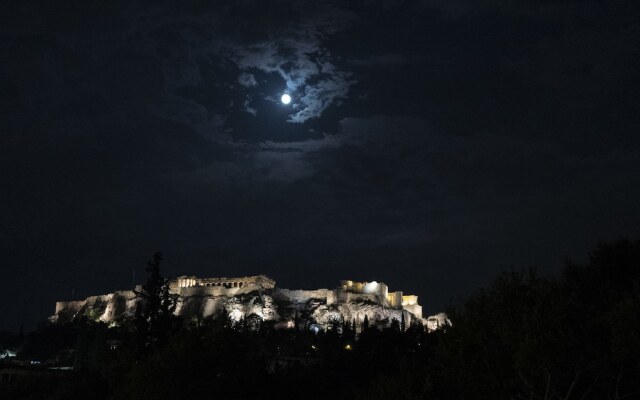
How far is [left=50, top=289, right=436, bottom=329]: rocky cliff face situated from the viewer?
104375mm

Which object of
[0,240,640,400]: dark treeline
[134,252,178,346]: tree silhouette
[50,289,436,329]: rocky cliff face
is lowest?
[0,240,640,400]: dark treeline

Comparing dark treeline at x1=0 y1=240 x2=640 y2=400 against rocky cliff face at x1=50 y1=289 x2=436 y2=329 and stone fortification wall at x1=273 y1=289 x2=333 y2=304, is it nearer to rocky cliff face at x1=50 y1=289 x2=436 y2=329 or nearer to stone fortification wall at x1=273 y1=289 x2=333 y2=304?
rocky cliff face at x1=50 y1=289 x2=436 y2=329

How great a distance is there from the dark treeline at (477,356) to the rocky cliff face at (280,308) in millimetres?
55047

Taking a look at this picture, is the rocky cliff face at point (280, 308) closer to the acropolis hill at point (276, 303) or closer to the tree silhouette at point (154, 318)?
the acropolis hill at point (276, 303)

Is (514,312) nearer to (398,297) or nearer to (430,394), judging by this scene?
(430,394)

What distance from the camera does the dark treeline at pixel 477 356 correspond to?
1816 centimetres

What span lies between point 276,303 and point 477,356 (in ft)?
303

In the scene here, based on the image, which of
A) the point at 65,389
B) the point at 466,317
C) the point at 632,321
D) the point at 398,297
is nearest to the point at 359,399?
the point at 466,317

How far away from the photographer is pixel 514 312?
19.2m

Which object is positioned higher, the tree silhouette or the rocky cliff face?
the rocky cliff face

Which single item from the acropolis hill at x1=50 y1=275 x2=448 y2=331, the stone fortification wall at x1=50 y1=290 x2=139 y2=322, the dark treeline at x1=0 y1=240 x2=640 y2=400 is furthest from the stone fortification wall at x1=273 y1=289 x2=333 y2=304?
the dark treeline at x1=0 y1=240 x2=640 y2=400

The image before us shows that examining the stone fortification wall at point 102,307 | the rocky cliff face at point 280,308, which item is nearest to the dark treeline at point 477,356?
the rocky cliff face at point 280,308

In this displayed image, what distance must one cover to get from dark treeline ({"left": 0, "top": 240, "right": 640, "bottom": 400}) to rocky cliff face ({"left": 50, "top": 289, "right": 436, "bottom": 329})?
55.0 meters

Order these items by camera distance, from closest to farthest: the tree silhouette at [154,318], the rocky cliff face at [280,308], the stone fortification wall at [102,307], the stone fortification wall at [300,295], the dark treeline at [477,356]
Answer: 1. the dark treeline at [477,356]
2. the tree silhouette at [154,318]
3. the rocky cliff face at [280,308]
4. the stone fortification wall at [300,295]
5. the stone fortification wall at [102,307]
